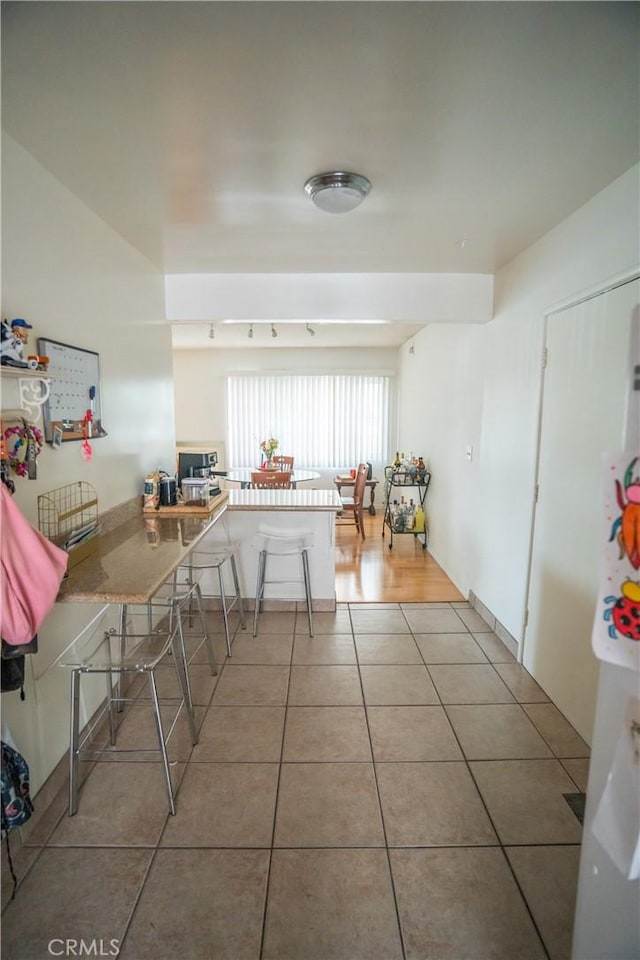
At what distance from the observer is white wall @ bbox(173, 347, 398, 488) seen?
685 cm

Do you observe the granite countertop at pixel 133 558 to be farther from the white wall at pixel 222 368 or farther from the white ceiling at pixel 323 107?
the white wall at pixel 222 368

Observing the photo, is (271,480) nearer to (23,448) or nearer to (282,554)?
(282,554)

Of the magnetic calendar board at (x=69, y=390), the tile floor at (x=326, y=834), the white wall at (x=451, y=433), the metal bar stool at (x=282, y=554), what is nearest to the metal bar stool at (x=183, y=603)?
the tile floor at (x=326, y=834)

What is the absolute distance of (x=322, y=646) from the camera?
293 centimetres

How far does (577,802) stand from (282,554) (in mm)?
2010

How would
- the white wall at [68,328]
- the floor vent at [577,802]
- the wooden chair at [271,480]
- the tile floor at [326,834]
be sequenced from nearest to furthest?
1. the tile floor at [326,834]
2. the white wall at [68,328]
3. the floor vent at [577,802]
4. the wooden chair at [271,480]

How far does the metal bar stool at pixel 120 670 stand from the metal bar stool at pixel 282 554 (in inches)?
34.7

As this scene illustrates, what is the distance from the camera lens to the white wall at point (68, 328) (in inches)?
62.9

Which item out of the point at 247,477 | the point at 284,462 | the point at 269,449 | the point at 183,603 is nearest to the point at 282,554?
the point at 183,603

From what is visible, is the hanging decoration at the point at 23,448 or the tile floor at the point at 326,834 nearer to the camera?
the tile floor at the point at 326,834

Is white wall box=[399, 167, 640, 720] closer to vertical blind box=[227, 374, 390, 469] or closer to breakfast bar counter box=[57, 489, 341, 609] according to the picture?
breakfast bar counter box=[57, 489, 341, 609]

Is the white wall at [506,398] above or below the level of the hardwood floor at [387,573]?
above

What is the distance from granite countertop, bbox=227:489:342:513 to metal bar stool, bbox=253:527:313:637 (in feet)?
0.59

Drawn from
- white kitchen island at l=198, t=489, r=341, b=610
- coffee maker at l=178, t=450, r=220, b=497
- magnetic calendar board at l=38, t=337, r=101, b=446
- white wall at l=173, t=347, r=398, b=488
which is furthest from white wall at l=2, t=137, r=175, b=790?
white wall at l=173, t=347, r=398, b=488
